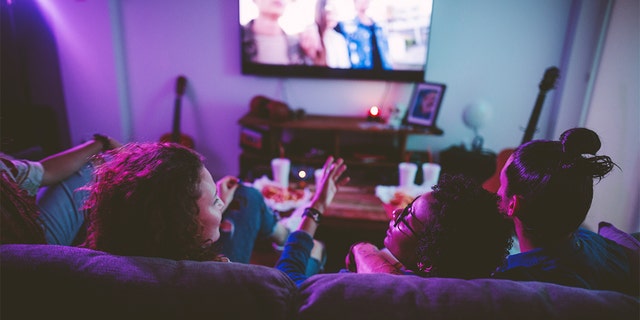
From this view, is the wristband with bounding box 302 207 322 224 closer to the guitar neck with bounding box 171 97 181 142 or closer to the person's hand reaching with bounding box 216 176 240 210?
the person's hand reaching with bounding box 216 176 240 210

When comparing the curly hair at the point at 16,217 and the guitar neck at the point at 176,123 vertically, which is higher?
the curly hair at the point at 16,217

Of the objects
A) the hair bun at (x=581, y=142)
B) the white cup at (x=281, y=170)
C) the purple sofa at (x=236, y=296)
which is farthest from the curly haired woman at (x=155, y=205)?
the white cup at (x=281, y=170)

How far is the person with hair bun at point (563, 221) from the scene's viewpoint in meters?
0.99

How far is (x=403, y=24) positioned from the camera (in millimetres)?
2805

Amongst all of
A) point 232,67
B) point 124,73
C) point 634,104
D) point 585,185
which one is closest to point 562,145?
point 585,185

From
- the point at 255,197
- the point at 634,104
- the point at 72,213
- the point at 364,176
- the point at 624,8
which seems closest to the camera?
the point at 72,213

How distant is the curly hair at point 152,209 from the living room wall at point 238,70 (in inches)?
93.3

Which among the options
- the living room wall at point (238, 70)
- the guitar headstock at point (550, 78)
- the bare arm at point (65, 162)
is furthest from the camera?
the living room wall at point (238, 70)

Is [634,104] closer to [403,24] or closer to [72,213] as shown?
[403,24]

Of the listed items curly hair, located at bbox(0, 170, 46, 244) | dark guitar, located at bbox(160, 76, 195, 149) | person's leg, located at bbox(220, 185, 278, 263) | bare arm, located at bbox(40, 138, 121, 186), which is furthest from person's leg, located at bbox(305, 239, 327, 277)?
dark guitar, located at bbox(160, 76, 195, 149)

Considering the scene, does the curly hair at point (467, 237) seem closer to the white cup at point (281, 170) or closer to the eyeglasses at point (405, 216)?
the eyeglasses at point (405, 216)

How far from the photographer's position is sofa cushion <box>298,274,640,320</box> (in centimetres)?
70

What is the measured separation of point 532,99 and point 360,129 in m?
1.45

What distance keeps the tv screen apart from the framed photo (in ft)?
0.39
